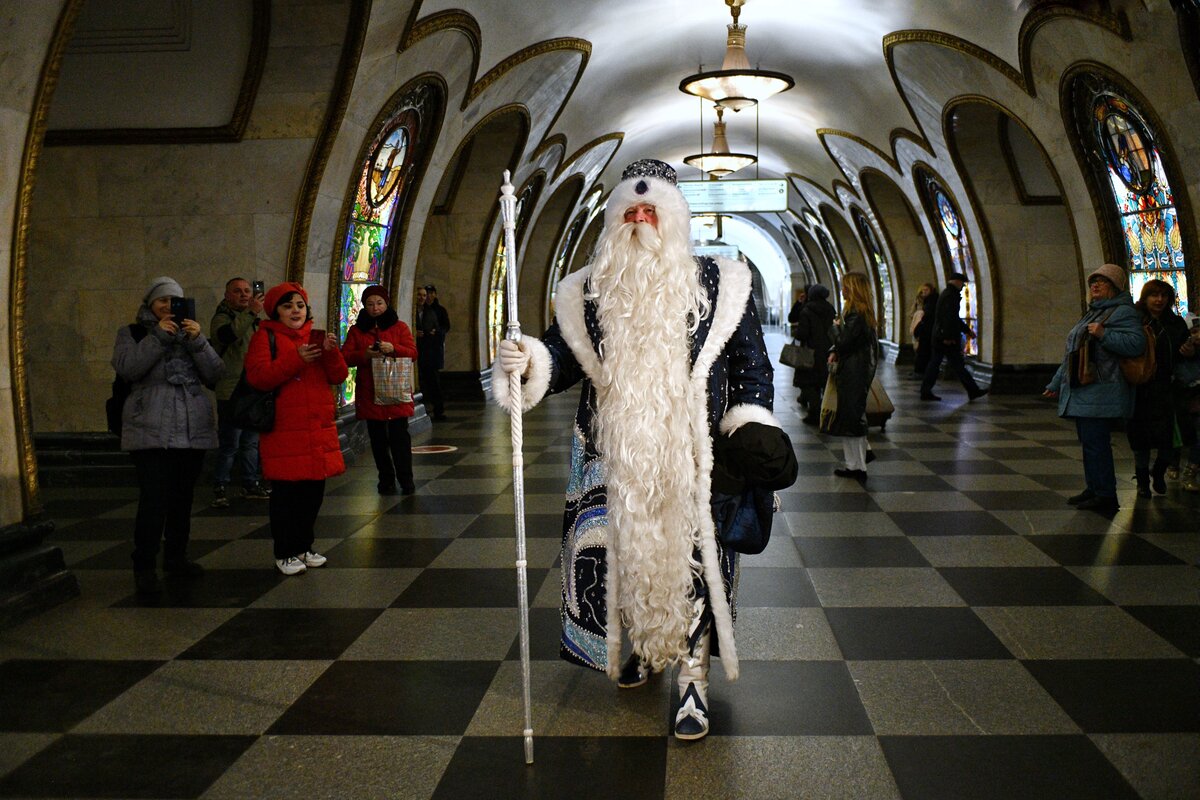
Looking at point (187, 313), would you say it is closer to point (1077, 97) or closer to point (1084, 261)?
point (1077, 97)

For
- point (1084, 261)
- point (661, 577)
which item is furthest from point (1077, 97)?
point (661, 577)

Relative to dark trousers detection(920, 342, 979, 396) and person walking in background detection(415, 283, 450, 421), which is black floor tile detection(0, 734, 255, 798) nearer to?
person walking in background detection(415, 283, 450, 421)

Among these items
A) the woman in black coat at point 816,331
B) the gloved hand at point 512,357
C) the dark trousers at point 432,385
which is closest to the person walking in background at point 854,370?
the woman in black coat at point 816,331

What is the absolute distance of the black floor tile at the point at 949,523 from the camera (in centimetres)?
585

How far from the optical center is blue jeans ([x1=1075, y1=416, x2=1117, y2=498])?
6.32 m

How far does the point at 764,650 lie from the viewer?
156 inches

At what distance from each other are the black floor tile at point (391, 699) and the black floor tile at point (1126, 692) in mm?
1914

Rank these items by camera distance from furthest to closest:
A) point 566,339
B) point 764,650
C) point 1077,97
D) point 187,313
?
1. point 1077,97
2. point 187,313
3. point 764,650
4. point 566,339

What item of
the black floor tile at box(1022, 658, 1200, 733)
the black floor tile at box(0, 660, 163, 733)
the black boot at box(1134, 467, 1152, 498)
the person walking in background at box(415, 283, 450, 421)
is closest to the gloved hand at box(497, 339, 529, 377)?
the black floor tile at box(0, 660, 163, 733)

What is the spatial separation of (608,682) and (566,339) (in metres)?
1.25

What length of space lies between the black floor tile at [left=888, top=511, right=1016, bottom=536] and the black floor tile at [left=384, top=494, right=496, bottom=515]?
2.59 metres

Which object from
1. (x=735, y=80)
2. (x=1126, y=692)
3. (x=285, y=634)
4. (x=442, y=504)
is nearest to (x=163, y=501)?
(x=285, y=634)

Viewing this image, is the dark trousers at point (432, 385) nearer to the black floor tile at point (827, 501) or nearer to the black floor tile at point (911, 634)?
the black floor tile at point (827, 501)

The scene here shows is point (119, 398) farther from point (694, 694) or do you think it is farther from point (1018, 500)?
point (1018, 500)
